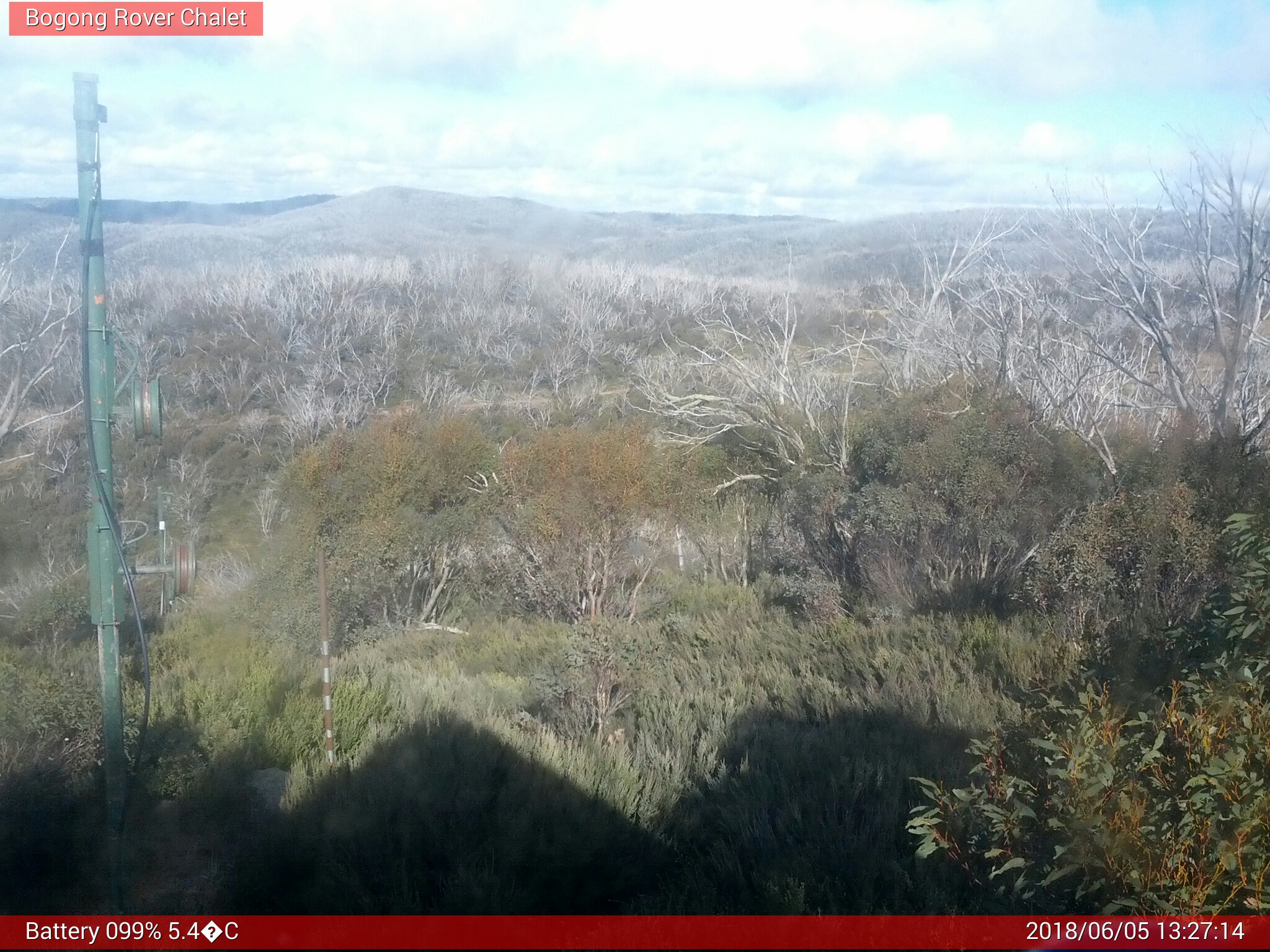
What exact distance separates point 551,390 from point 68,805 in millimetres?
10693

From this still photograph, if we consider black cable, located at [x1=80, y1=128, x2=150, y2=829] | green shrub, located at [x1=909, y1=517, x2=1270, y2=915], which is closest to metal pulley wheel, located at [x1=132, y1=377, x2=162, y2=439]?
black cable, located at [x1=80, y1=128, x2=150, y2=829]

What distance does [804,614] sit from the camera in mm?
10633

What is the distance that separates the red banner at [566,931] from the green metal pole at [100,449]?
447mm

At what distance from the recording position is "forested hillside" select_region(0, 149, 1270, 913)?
11.3ft

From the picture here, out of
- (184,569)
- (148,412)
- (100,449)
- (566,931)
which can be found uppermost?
(148,412)

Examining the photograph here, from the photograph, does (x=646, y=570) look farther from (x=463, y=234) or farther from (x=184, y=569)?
(x=463, y=234)

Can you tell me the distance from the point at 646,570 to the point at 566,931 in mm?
7538

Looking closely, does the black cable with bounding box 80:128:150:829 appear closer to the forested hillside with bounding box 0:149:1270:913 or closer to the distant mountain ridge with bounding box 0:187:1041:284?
the distant mountain ridge with bounding box 0:187:1041:284

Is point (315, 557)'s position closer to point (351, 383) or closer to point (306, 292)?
point (351, 383)

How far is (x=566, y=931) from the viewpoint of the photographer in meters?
3.50

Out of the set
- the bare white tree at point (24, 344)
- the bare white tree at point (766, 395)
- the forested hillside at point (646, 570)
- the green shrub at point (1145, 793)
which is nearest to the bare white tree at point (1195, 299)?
the forested hillside at point (646, 570)

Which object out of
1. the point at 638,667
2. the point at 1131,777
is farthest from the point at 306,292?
the point at 1131,777

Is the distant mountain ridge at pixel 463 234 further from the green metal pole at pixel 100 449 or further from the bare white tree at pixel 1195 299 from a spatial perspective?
the bare white tree at pixel 1195 299

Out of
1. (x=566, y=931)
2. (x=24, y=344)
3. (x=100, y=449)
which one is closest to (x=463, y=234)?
(x=24, y=344)
